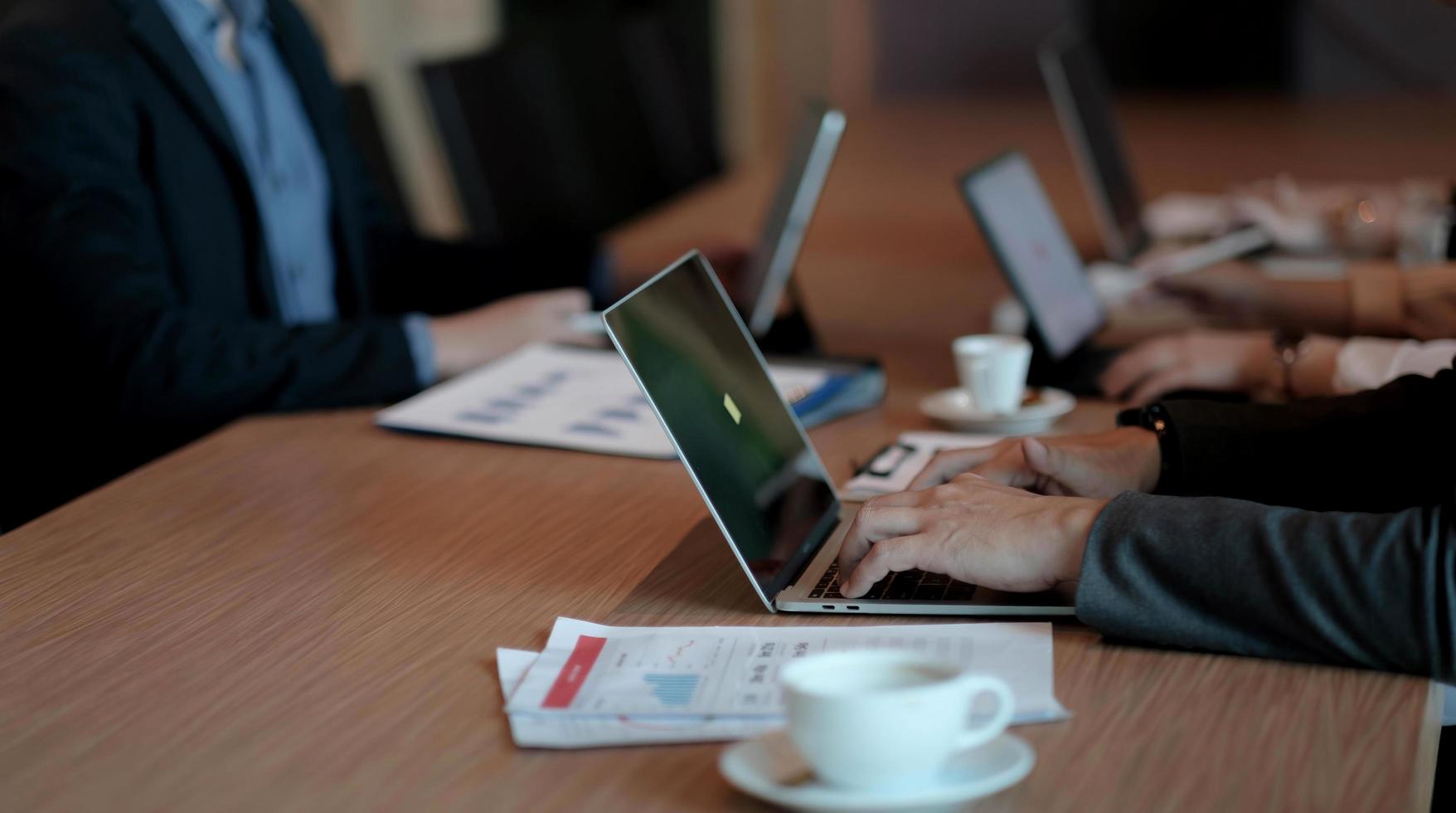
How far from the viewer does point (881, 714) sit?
2.23ft

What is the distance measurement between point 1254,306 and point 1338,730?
1221mm

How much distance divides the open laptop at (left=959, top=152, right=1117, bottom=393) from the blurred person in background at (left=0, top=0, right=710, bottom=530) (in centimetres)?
55

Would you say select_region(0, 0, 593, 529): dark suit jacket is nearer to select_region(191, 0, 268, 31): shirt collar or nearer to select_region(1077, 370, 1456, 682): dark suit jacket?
select_region(191, 0, 268, 31): shirt collar

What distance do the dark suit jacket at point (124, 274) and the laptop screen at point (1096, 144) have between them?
116 cm

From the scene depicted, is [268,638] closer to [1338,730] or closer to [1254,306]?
[1338,730]

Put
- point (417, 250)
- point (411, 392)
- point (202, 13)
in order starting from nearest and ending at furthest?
point (411, 392)
point (202, 13)
point (417, 250)

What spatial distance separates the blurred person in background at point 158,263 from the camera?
156 centimetres

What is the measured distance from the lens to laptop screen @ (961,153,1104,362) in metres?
1.56

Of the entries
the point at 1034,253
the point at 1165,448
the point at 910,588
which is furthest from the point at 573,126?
the point at 910,588

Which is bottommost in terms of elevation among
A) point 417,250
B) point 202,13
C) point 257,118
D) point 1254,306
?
point 1254,306

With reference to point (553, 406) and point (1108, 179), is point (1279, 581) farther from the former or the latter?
point (1108, 179)

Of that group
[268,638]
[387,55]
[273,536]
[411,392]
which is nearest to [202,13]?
[411,392]

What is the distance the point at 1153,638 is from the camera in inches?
35.8

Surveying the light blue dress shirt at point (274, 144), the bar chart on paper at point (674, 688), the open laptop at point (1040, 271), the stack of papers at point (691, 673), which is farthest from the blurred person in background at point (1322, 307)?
the light blue dress shirt at point (274, 144)
